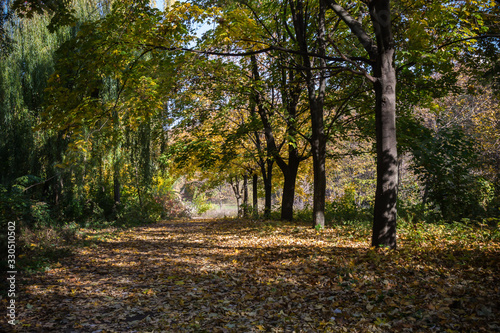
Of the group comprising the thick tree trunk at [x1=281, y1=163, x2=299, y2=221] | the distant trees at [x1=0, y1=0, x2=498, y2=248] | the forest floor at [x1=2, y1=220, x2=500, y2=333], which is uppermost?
the distant trees at [x1=0, y1=0, x2=498, y2=248]

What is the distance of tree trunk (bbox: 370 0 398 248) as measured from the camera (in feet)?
16.8

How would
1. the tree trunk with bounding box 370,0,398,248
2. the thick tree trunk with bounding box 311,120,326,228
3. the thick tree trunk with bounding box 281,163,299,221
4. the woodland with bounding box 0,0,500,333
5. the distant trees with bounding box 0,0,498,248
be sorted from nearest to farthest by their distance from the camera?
the woodland with bounding box 0,0,500,333 < the tree trunk with bounding box 370,0,398,248 < the distant trees with bounding box 0,0,498,248 < the thick tree trunk with bounding box 311,120,326,228 < the thick tree trunk with bounding box 281,163,299,221

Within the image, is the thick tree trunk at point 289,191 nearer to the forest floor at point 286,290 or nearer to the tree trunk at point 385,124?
the forest floor at point 286,290

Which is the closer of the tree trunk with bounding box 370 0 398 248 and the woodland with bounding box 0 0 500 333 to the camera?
the woodland with bounding box 0 0 500 333

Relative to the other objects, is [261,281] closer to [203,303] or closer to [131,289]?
[203,303]

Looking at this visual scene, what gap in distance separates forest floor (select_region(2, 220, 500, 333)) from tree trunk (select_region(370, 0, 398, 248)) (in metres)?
0.52

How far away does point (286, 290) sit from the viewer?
4.44m

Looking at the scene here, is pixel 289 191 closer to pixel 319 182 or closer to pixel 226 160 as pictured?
pixel 226 160

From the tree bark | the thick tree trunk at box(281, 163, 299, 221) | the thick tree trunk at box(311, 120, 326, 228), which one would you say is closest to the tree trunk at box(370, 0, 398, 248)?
the tree bark

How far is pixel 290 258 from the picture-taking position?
231 inches

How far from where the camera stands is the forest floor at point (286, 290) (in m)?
3.36

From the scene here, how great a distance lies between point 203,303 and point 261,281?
107cm

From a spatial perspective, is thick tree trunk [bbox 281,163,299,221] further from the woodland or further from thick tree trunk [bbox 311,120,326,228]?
thick tree trunk [bbox 311,120,326,228]

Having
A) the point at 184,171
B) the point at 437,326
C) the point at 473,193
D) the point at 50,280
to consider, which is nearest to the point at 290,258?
the point at 437,326
